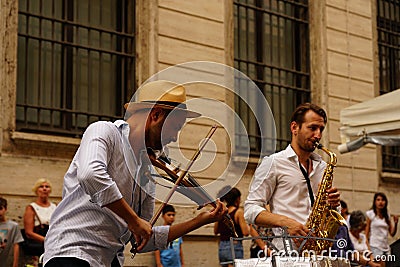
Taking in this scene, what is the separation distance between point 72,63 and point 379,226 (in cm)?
503

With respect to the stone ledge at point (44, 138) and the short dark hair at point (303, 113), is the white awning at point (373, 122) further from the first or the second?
the short dark hair at point (303, 113)

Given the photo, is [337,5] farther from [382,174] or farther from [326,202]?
[326,202]

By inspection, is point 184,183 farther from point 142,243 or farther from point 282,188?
point 282,188

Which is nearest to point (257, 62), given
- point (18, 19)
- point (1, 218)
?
point (18, 19)

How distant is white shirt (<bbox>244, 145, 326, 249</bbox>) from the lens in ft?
19.2

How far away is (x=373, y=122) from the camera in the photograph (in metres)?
9.61

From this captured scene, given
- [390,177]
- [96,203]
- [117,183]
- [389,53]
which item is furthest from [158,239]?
[389,53]

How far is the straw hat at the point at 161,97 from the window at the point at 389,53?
12.7 meters

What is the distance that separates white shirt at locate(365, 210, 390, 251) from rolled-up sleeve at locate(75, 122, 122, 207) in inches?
356

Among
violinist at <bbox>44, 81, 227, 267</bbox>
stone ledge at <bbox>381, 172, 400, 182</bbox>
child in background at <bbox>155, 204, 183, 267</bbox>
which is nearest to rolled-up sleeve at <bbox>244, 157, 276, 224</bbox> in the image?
violinist at <bbox>44, 81, 227, 267</bbox>

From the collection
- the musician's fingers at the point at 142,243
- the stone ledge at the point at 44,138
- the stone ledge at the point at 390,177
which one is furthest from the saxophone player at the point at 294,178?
the stone ledge at the point at 390,177

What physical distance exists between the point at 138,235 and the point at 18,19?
24.0 feet

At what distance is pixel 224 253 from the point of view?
998 centimetres

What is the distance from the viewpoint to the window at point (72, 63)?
10.8 m
